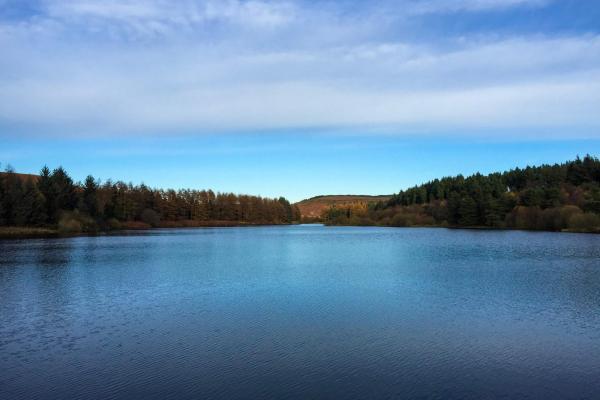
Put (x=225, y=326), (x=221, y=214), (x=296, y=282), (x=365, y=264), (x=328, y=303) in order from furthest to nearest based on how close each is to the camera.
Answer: (x=221, y=214) → (x=365, y=264) → (x=296, y=282) → (x=328, y=303) → (x=225, y=326)

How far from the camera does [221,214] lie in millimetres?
151375

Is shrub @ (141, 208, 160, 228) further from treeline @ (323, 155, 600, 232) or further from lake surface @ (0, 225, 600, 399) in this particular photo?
lake surface @ (0, 225, 600, 399)

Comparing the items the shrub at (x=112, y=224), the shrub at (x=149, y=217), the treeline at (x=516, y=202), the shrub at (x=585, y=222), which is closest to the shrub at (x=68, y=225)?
the shrub at (x=112, y=224)

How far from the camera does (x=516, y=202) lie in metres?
100

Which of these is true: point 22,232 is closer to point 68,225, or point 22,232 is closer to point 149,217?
point 68,225

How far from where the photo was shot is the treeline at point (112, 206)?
73125 mm

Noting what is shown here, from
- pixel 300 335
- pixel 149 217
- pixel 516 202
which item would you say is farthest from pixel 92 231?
pixel 516 202

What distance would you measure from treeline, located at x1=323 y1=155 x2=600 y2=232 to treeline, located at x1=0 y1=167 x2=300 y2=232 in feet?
135

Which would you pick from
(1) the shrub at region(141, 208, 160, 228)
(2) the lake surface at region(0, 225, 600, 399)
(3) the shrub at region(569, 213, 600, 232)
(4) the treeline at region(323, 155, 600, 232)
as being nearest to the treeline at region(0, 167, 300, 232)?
(1) the shrub at region(141, 208, 160, 228)

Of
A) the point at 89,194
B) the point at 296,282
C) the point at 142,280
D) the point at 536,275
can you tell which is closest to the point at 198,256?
the point at 142,280

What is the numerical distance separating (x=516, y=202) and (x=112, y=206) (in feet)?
297

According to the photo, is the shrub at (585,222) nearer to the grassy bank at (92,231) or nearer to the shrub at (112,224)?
the grassy bank at (92,231)

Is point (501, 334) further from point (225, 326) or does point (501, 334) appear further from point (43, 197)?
point (43, 197)

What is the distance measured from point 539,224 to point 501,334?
8485 cm
